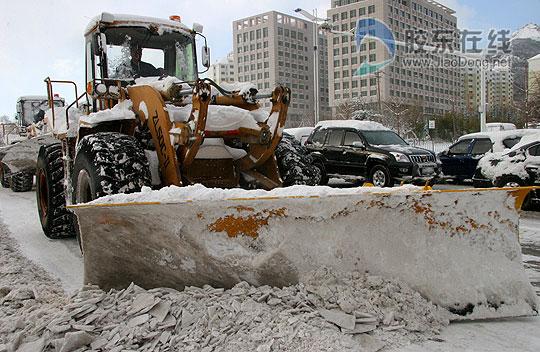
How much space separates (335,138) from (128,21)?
27.5 ft

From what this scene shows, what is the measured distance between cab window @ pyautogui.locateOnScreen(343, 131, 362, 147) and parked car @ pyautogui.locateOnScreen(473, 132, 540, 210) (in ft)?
11.1

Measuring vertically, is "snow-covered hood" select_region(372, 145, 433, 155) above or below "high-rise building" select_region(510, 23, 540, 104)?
below

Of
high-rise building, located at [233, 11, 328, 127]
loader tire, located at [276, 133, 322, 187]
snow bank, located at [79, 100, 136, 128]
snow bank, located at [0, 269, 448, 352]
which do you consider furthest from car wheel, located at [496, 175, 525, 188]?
high-rise building, located at [233, 11, 328, 127]

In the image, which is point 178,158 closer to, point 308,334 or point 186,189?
point 186,189

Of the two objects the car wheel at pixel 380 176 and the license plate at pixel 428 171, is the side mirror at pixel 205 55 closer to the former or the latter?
the car wheel at pixel 380 176

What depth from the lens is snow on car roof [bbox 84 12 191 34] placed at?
577 centimetres

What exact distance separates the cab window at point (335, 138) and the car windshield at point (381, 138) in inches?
24.7

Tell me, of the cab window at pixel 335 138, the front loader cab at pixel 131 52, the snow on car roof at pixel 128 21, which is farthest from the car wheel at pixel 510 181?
the snow on car roof at pixel 128 21

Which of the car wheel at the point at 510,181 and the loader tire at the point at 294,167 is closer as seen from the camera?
the loader tire at the point at 294,167

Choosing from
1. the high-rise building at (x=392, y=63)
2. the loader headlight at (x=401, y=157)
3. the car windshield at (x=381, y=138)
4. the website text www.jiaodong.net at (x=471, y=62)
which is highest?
the high-rise building at (x=392, y=63)

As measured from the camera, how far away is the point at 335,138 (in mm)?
13523

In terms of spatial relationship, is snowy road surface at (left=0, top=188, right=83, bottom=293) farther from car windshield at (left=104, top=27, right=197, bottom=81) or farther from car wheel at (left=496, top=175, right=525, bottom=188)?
car wheel at (left=496, top=175, right=525, bottom=188)

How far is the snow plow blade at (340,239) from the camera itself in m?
3.46

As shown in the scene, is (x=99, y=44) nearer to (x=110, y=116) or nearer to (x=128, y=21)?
(x=128, y=21)
